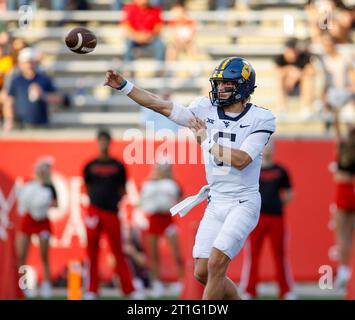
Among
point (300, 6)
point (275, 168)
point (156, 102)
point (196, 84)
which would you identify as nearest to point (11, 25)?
point (196, 84)

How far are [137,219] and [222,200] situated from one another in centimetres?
678

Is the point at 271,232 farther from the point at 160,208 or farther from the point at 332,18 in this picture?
the point at 332,18

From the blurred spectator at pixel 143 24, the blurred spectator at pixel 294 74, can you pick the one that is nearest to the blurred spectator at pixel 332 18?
the blurred spectator at pixel 294 74

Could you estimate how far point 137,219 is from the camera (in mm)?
15883

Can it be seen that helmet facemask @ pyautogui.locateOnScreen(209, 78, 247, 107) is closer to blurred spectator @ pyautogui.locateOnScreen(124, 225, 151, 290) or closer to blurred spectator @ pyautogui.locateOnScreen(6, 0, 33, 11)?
blurred spectator @ pyautogui.locateOnScreen(124, 225, 151, 290)

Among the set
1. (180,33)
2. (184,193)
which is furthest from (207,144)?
(180,33)

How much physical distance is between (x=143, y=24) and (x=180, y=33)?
2.13 ft

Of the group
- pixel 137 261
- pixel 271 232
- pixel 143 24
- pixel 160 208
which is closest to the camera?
pixel 271 232

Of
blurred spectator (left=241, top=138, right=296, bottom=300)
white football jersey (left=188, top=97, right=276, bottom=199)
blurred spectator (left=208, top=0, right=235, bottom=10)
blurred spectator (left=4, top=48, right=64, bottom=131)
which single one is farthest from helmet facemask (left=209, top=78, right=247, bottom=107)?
blurred spectator (left=208, top=0, right=235, bottom=10)

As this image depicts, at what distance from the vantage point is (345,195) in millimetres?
15344

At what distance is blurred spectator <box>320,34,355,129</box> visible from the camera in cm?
1644

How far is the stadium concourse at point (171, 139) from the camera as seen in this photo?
15.7 m

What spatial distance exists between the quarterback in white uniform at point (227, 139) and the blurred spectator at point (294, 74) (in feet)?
24.5
